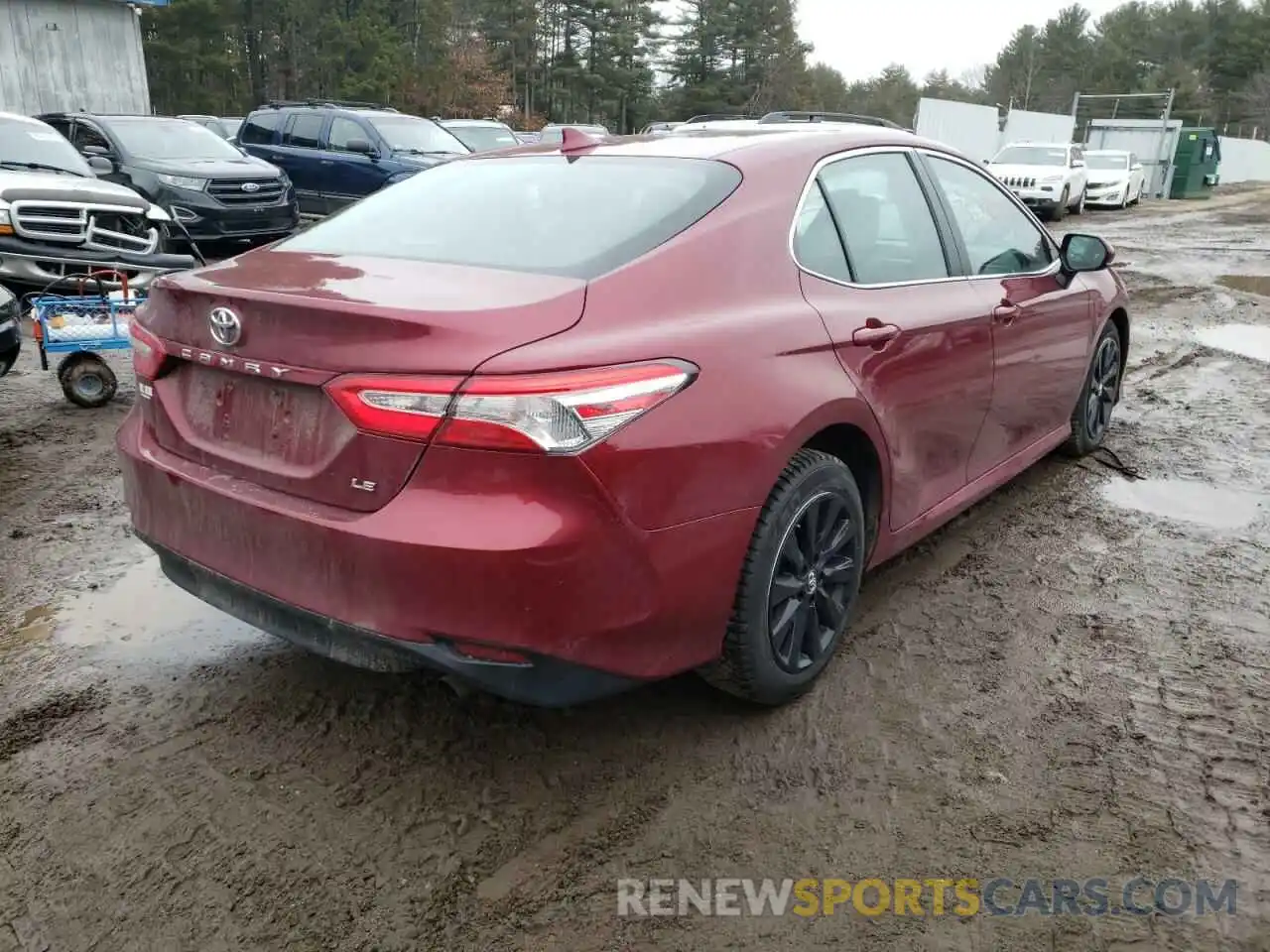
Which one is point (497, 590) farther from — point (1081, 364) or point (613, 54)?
point (613, 54)

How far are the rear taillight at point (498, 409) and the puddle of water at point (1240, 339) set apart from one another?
7719 millimetres

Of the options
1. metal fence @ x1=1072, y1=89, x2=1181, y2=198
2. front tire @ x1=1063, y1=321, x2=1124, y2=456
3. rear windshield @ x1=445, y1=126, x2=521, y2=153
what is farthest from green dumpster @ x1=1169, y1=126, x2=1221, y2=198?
front tire @ x1=1063, y1=321, x2=1124, y2=456

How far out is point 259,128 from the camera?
1581 cm

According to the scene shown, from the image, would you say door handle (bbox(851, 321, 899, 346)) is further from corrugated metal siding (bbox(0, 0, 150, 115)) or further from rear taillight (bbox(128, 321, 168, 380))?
corrugated metal siding (bbox(0, 0, 150, 115))

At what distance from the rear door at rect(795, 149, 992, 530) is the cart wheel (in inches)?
194

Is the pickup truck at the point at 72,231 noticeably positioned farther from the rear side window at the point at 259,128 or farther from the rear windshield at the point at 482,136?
the rear windshield at the point at 482,136

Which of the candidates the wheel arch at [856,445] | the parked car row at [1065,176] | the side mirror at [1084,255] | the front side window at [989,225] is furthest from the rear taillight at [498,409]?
the parked car row at [1065,176]

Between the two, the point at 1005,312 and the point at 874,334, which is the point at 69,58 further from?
the point at 874,334

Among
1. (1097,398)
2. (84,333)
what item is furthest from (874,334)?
(84,333)

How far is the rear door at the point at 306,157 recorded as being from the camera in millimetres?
14992

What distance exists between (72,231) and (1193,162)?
1283 inches

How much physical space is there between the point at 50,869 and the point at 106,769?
1.28ft

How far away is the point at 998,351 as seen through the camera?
153 inches

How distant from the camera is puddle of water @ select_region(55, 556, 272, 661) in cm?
341
